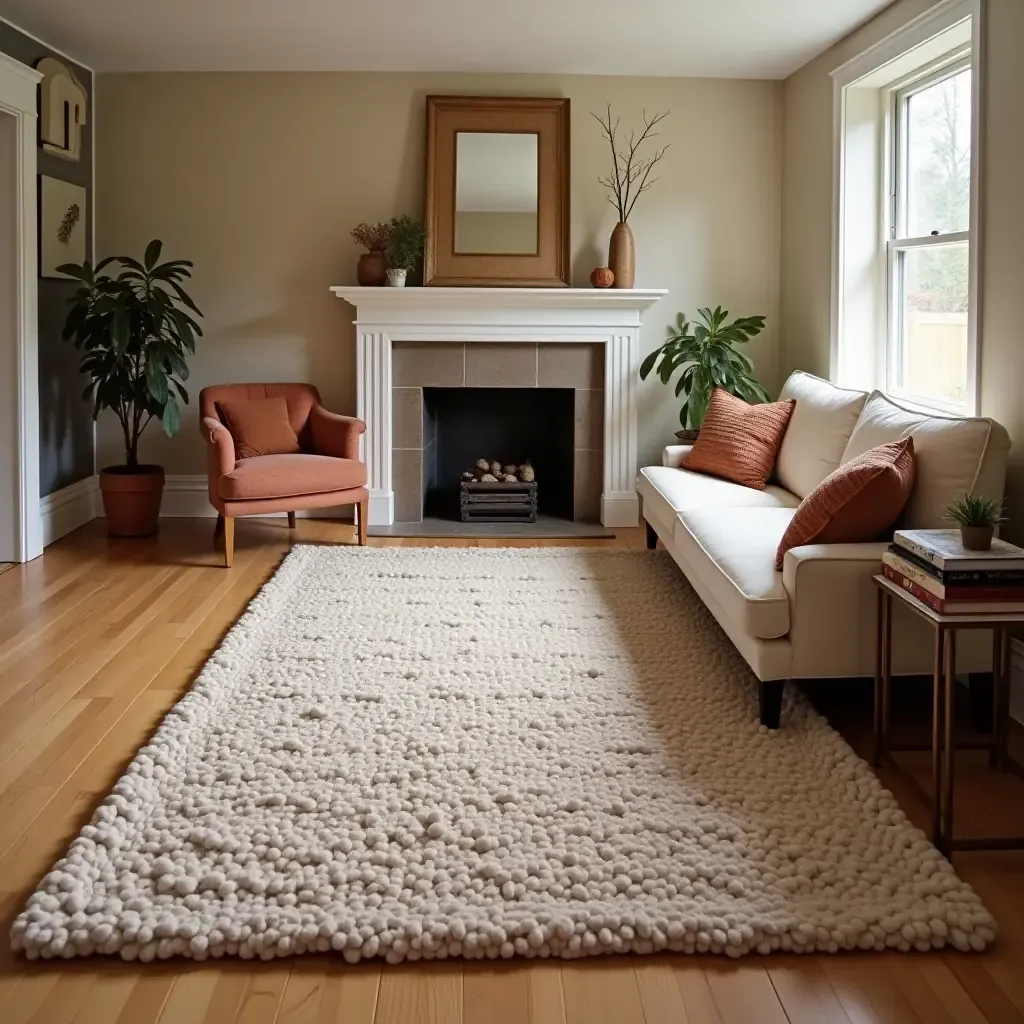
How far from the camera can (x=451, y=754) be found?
3.05 meters

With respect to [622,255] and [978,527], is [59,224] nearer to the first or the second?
[622,255]

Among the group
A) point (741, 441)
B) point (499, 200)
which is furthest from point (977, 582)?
point (499, 200)

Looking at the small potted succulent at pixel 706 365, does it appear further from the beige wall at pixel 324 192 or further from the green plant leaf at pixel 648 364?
the beige wall at pixel 324 192

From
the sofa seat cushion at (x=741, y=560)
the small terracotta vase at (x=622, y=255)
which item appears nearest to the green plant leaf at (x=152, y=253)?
the small terracotta vase at (x=622, y=255)

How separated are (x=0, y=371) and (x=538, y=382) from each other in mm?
2651

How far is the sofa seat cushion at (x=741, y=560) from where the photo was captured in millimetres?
3193

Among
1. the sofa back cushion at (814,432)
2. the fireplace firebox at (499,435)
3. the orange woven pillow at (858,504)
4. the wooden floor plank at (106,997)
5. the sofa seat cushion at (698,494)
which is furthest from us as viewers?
the fireplace firebox at (499,435)

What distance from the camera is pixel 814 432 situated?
462cm

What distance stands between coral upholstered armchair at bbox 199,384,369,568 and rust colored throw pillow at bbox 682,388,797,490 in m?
1.66

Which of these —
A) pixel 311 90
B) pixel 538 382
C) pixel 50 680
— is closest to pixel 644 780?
pixel 50 680

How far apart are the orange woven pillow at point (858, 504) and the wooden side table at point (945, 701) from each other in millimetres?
297

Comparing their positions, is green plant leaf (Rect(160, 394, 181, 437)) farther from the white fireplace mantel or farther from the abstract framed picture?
the white fireplace mantel

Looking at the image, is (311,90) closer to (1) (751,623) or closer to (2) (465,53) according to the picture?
(2) (465,53)

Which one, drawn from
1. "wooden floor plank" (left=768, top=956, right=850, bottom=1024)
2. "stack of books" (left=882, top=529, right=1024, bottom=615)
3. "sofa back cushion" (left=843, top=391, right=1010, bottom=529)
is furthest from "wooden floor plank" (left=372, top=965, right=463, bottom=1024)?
"sofa back cushion" (left=843, top=391, right=1010, bottom=529)
